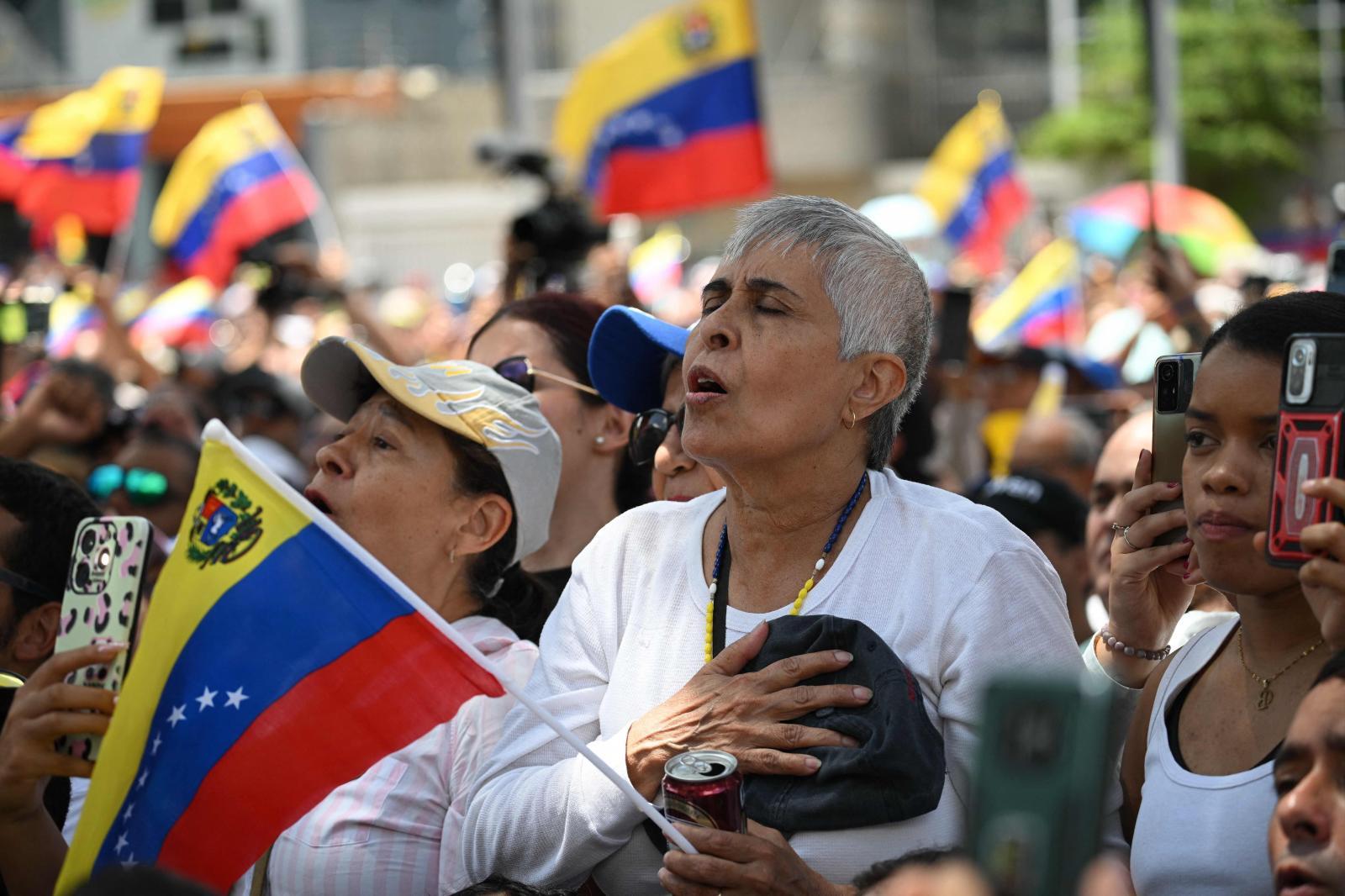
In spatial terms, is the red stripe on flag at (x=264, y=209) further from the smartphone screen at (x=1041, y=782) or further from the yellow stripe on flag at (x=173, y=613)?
the smartphone screen at (x=1041, y=782)

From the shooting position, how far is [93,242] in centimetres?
2730

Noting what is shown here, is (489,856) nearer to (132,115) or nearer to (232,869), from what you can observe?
(232,869)

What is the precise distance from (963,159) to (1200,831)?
38.5ft

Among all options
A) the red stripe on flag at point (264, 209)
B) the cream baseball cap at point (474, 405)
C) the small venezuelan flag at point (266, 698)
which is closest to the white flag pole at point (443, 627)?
the small venezuelan flag at point (266, 698)

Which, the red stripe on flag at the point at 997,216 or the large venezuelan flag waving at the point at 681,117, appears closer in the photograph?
the large venezuelan flag waving at the point at 681,117

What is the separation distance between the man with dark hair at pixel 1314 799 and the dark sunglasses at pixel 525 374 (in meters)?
2.11

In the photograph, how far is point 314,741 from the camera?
2.61 meters

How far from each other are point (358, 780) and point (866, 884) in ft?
3.11

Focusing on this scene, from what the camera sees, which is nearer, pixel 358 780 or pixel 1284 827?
pixel 1284 827

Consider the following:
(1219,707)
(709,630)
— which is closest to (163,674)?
(709,630)

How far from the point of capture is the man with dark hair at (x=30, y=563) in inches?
127

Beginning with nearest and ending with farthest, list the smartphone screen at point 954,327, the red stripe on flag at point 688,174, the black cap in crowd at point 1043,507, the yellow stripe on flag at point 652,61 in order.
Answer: the black cap in crowd at point 1043,507 → the smartphone screen at point 954,327 → the red stripe on flag at point 688,174 → the yellow stripe on flag at point 652,61

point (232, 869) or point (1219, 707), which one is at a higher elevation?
point (1219, 707)

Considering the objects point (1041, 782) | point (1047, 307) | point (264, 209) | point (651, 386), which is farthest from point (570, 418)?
point (264, 209)
